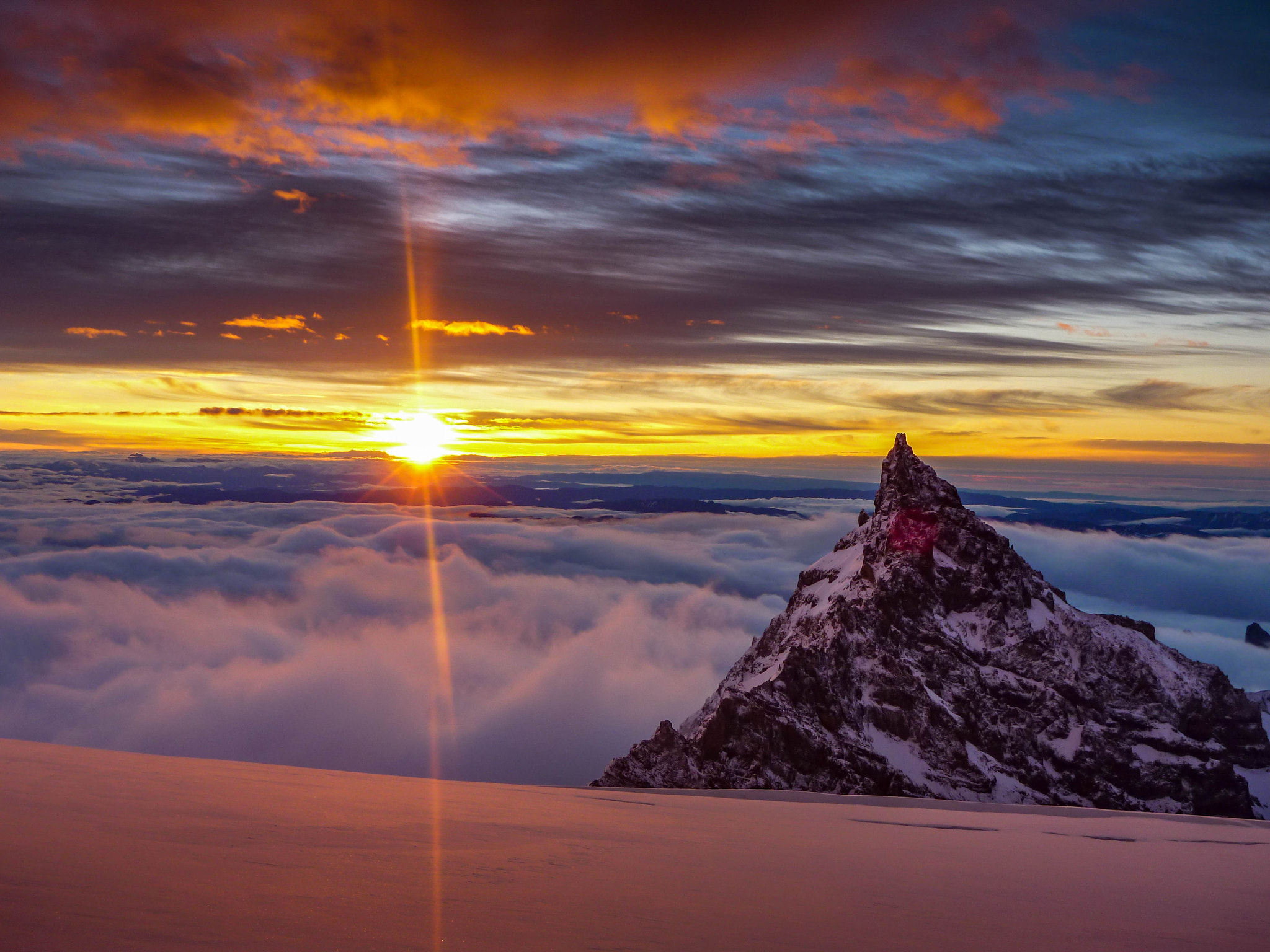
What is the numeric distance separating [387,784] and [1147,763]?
506 feet

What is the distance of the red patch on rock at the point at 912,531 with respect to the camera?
171750mm

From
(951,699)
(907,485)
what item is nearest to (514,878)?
(951,699)

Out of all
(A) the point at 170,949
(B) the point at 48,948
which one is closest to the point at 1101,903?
(A) the point at 170,949

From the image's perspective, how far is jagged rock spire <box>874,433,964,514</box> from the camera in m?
173

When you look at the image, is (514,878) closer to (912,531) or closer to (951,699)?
(951,699)

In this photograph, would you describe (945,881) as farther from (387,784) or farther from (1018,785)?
(1018,785)

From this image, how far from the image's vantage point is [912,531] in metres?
174

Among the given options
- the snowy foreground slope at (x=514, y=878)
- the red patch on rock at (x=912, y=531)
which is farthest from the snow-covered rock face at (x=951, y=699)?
the snowy foreground slope at (x=514, y=878)

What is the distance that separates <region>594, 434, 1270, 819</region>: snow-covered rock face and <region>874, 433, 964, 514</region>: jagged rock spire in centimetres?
31

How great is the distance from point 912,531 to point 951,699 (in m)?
30.8

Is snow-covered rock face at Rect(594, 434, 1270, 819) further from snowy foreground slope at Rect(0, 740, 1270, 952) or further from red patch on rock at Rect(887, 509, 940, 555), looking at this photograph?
snowy foreground slope at Rect(0, 740, 1270, 952)

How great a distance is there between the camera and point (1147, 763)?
156125 mm

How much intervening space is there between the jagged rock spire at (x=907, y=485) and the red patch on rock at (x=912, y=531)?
135cm

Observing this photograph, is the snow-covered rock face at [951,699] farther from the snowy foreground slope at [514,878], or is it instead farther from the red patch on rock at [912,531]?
the snowy foreground slope at [514,878]
